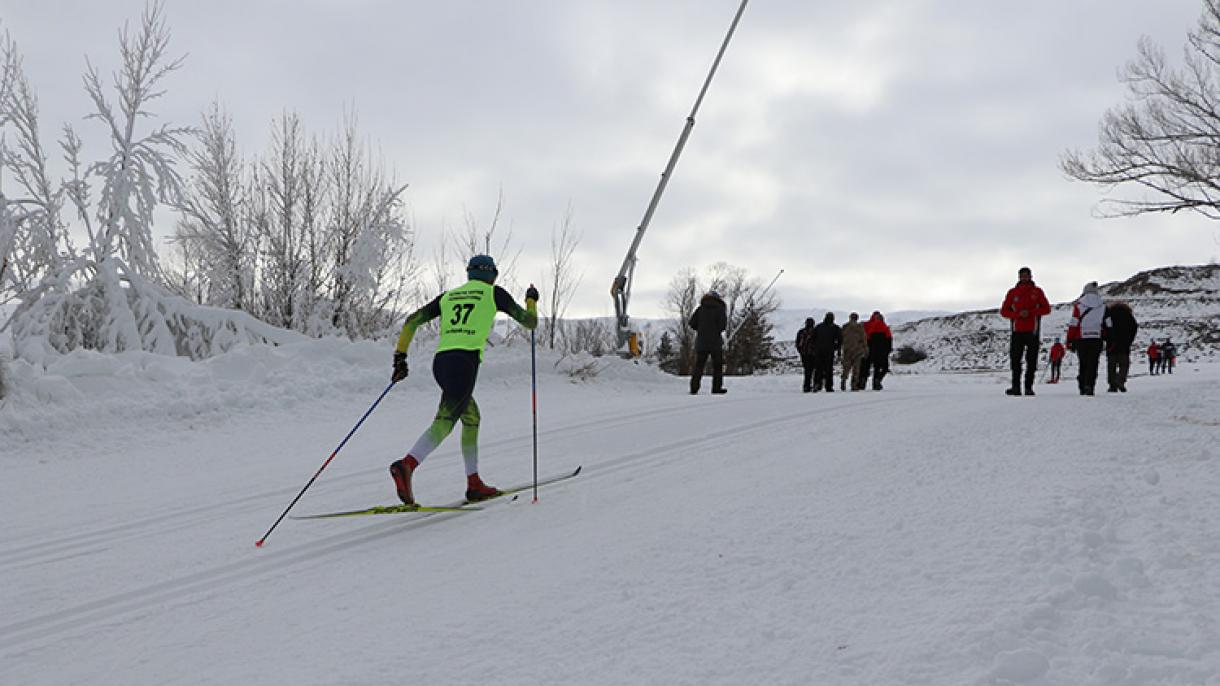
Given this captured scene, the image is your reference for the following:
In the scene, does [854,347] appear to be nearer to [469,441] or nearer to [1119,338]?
[1119,338]

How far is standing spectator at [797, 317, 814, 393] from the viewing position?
15.7 m

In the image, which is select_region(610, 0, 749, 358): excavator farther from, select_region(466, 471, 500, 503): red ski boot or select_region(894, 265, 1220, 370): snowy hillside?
select_region(894, 265, 1220, 370): snowy hillside

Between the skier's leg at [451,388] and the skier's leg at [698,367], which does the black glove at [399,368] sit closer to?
the skier's leg at [451,388]

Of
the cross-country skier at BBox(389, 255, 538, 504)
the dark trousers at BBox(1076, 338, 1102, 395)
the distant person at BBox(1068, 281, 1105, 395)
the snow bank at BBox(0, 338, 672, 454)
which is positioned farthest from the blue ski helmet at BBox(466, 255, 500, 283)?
the distant person at BBox(1068, 281, 1105, 395)

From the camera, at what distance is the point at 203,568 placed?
4328mm

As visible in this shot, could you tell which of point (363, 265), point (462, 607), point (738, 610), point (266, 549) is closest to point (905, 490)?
point (738, 610)

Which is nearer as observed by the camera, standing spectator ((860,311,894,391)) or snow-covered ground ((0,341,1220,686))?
snow-covered ground ((0,341,1220,686))

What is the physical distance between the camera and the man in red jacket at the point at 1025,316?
11172mm

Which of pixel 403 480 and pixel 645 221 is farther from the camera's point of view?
pixel 645 221

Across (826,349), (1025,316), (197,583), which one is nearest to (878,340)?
(826,349)

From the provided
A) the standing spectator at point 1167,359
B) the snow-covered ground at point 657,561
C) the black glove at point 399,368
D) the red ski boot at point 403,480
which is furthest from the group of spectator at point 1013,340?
the standing spectator at point 1167,359

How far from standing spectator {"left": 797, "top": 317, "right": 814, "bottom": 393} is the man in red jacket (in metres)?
4.49

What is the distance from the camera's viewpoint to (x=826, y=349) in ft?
51.0

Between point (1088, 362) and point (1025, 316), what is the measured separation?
182 centimetres
